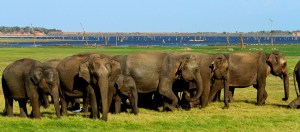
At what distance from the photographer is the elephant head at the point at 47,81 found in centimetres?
1731

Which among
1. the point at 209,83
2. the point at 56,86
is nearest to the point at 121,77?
the point at 56,86

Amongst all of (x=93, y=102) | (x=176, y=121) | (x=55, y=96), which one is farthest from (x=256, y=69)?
(x=55, y=96)

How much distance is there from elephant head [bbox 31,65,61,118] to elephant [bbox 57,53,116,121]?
1028 millimetres

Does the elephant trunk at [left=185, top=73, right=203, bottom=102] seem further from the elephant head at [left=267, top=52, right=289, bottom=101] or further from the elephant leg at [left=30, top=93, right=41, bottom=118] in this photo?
the elephant leg at [left=30, top=93, right=41, bottom=118]

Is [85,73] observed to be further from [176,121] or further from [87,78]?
[176,121]

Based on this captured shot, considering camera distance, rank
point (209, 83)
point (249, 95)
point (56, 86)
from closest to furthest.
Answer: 1. point (56, 86)
2. point (209, 83)
3. point (249, 95)

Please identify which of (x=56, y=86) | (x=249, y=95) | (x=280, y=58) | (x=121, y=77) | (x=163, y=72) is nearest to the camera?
(x=56, y=86)

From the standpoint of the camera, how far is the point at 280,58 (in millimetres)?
23906

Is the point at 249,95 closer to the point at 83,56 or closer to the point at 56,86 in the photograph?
the point at 83,56

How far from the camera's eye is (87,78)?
1808 centimetres

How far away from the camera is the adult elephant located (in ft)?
68.2

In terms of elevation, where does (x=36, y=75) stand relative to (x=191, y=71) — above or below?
above

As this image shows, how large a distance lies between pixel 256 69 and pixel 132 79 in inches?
249

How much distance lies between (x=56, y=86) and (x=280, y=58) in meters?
10.7
